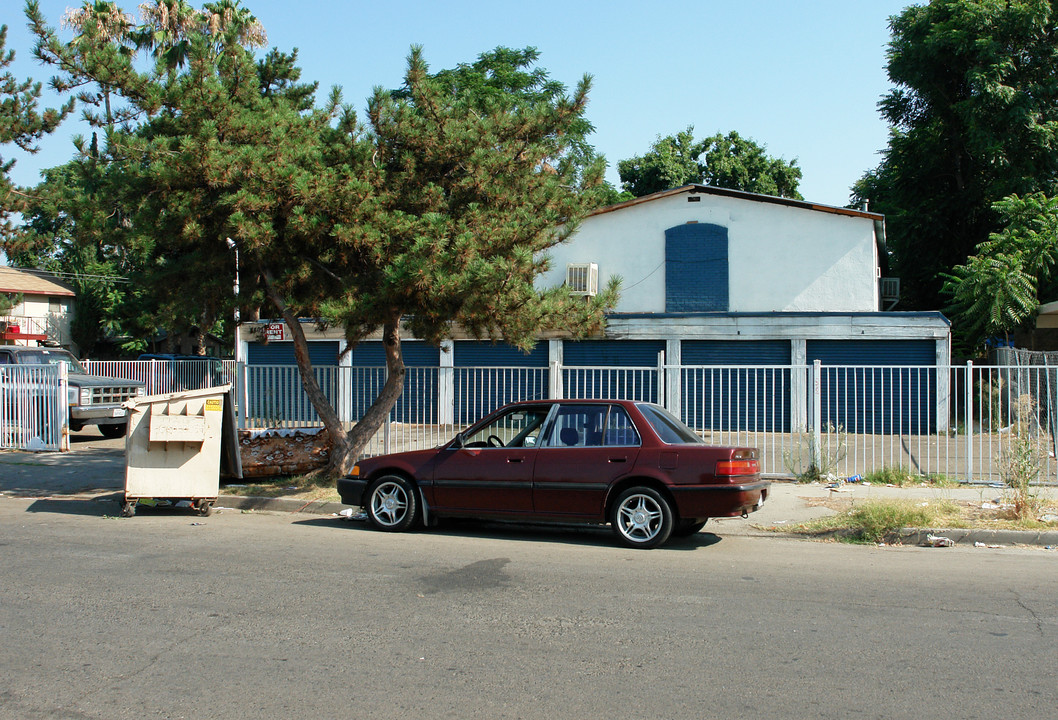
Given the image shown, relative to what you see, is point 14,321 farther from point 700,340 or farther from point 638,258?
point 700,340

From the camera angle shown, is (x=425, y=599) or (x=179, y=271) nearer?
(x=425, y=599)

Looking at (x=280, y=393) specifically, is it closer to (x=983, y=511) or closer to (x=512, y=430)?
(x=512, y=430)

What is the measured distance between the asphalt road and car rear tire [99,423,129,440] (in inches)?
438

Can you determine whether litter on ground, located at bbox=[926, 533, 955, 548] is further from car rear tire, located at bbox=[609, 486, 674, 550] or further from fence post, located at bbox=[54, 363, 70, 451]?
fence post, located at bbox=[54, 363, 70, 451]

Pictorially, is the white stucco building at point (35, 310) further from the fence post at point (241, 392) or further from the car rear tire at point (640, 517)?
the car rear tire at point (640, 517)

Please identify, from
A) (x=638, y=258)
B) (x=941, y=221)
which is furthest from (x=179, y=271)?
(x=941, y=221)

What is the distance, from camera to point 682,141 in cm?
4288

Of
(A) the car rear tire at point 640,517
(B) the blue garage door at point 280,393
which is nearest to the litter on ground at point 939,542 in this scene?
(A) the car rear tire at point 640,517

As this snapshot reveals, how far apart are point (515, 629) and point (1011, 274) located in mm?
21048

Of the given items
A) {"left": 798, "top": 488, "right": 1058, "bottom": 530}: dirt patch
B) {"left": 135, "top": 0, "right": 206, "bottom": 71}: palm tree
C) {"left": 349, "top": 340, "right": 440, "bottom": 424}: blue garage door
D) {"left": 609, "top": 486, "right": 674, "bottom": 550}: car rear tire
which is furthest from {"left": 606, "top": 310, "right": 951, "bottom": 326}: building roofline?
{"left": 135, "top": 0, "right": 206, "bottom": 71}: palm tree

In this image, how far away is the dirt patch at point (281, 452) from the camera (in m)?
12.3

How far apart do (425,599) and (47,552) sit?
406cm

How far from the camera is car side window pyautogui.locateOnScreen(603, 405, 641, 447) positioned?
336 inches

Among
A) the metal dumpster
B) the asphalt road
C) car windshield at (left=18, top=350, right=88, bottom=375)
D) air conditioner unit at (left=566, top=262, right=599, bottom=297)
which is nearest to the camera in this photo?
the asphalt road
